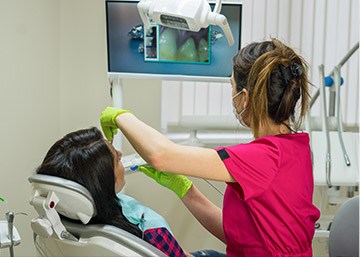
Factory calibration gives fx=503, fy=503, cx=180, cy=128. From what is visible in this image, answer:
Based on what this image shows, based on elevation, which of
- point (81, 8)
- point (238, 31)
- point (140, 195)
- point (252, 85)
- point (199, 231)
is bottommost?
point (199, 231)

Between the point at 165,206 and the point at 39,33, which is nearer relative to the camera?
the point at 39,33

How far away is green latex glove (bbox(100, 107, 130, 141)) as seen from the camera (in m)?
1.40

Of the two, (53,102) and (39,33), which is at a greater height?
(39,33)

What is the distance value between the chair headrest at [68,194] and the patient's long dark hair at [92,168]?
0.31 ft

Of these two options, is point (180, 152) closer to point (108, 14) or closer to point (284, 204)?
point (284, 204)

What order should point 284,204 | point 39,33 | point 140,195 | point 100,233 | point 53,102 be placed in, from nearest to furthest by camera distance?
point 100,233 → point 284,204 → point 39,33 → point 53,102 → point 140,195

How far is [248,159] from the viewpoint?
130 centimetres

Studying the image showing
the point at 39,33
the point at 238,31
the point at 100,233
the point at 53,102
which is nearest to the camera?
the point at 100,233

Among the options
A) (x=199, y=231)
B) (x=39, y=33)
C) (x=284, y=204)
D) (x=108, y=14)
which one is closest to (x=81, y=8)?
(x=39, y=33)

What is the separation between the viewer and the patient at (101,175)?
1.36 metres

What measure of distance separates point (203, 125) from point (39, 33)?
1.03 metres

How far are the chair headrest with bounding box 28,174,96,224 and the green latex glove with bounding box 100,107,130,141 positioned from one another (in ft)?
0.82

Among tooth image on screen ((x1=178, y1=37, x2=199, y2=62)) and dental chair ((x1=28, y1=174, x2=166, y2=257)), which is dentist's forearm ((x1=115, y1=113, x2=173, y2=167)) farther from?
tooth image on screen ((x1=178, y1=37, x2=199, y2=62))

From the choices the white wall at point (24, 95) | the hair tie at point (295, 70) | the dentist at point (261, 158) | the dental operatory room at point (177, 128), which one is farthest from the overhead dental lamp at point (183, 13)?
the white wall at point (24, 95)
